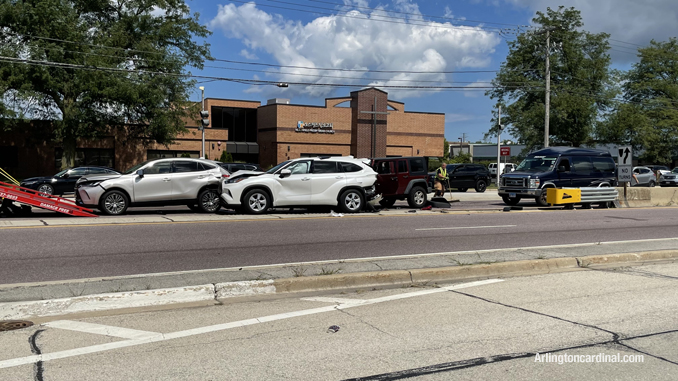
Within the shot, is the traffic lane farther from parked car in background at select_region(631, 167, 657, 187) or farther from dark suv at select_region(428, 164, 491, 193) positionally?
parked car in background at select_region(631, 167, 657, 187)

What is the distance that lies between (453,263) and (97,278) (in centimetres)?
522

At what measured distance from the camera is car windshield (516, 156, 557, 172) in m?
21.9

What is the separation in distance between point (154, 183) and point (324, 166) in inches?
200

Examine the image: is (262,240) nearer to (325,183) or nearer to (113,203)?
(325,183)

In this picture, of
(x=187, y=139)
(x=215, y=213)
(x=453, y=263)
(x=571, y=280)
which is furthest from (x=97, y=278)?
(x=187, y=139)

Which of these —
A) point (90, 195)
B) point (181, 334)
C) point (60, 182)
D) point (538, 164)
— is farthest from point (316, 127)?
point (181, 334)

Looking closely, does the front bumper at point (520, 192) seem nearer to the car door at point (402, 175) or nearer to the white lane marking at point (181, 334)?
the car door at point (402, 175)

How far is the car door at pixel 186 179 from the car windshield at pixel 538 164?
13069 mm

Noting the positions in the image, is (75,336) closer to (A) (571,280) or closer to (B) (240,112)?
(A) (571,280)

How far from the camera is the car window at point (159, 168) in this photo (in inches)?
636

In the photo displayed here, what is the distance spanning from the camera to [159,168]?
16.3 metres

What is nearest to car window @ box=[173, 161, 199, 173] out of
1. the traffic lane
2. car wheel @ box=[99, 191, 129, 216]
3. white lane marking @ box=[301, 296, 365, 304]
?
car wheel @ box=[99, 191, 129, 216]

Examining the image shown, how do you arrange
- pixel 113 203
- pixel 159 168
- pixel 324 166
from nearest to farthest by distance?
1. pixel 113 203
2. pixel 159 168
3. pixel 324 166

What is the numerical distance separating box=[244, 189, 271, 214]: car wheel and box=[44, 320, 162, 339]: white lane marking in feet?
33.9
